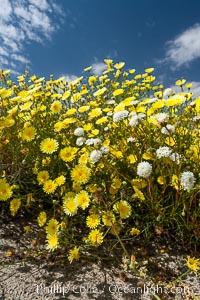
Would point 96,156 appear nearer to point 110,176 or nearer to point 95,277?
point 110,176

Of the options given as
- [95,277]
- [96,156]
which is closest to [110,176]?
[96,156]

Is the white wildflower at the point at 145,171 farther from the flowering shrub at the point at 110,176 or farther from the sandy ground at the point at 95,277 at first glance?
the sandy ground at the point at 95,277

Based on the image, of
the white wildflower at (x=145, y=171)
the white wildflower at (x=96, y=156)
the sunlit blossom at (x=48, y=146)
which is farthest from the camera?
the sunlit blossom at (x=48, y=146)

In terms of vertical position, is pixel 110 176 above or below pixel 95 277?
above

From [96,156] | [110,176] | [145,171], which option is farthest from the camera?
[110,176]

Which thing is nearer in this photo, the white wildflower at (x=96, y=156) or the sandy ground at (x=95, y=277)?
the sandy ground at (x=95, y=277)

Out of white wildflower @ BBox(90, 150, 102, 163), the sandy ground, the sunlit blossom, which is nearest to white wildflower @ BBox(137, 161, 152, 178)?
white wildflower @ BBox(90, 150, 102, 163)

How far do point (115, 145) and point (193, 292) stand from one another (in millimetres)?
1059

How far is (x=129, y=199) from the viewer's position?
2.11 meters

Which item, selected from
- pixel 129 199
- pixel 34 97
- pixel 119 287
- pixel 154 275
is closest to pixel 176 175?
pixel 129 199

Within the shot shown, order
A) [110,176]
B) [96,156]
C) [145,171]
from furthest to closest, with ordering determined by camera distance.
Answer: [110,176]
[96,156]
[145,171]

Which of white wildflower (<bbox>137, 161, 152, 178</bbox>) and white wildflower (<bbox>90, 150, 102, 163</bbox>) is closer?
white wildflower (<bbox>137, 161, 152, 178</bbox>)

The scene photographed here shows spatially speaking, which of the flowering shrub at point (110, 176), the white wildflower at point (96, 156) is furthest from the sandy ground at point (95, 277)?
the white wildflower at point (96, 156)

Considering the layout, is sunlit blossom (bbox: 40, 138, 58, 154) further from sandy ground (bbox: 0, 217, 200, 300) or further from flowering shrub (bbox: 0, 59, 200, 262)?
sandy ground (bbox: 0, 217, 200, 300)
